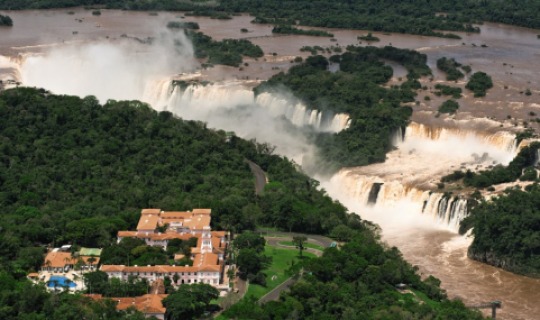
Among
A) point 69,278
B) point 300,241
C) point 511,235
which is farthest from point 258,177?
point 69,278

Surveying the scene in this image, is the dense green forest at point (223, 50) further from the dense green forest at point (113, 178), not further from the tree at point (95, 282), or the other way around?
the tree at point (95, 282)

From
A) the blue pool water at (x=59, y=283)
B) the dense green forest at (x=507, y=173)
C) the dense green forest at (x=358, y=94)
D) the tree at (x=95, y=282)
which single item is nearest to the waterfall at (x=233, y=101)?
the dense green forest at (x=358, y=94)

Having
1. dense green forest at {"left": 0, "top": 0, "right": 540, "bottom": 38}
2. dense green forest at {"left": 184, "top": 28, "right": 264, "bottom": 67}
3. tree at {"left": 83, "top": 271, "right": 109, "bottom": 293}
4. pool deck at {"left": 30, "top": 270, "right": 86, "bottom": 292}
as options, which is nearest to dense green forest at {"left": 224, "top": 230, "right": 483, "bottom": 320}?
tree at {"left": 83, "top": 271, "right": 109, "bottom": 293}

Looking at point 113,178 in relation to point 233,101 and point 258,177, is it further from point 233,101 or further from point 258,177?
point 233,101

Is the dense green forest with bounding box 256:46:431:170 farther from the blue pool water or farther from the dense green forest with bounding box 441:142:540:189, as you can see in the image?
the blue pool water

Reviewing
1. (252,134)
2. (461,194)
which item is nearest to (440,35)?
(252,134)
